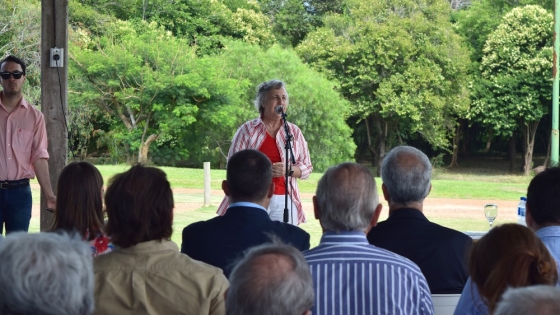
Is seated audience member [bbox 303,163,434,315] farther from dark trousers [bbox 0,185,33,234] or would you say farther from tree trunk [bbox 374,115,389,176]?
tree trunk [bbox 374,115,389,176]

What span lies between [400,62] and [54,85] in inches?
965

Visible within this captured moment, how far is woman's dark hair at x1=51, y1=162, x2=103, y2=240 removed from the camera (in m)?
2.89

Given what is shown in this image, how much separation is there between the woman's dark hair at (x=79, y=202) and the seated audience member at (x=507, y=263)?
1570mm

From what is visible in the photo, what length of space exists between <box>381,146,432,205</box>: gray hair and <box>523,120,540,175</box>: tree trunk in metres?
25.0

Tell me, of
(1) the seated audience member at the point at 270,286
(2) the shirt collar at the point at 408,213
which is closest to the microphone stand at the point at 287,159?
(2) the shirt collar at the point at 408,213

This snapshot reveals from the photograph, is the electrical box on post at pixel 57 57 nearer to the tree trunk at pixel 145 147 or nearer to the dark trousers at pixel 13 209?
the dark trousers at pixel 13 209

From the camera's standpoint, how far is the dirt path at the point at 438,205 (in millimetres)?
13430

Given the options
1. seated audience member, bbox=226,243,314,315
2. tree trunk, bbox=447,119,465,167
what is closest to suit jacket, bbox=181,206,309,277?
seated audience member, bbox=226,243,314,315

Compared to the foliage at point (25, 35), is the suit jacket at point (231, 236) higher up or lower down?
lower down

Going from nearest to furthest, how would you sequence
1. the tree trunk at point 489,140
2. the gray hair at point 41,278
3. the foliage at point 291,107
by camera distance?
the gray hair at point 41,278 → the foliage at point 291,107 → the tree trunk at point 489,140

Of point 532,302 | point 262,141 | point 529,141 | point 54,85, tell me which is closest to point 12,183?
point 54,85

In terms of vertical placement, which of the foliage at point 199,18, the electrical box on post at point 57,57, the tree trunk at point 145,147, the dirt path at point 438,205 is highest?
the foliage at point 199,18

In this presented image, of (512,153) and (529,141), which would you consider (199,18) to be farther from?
(529,141)

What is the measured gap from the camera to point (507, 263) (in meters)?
1.77
